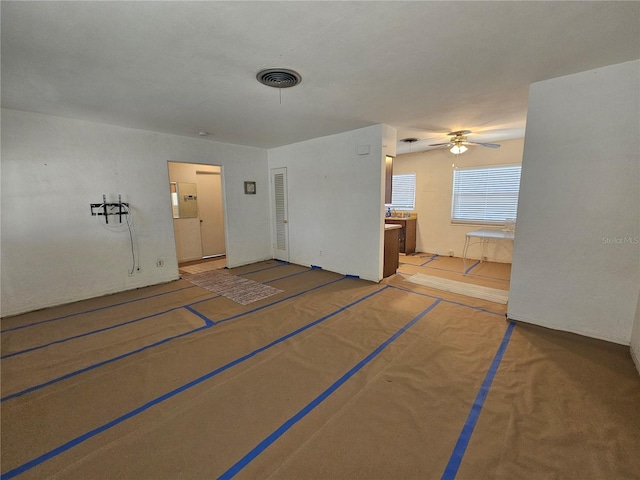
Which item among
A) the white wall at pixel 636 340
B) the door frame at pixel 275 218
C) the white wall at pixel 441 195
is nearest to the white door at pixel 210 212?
the door frame at pixel 275 218

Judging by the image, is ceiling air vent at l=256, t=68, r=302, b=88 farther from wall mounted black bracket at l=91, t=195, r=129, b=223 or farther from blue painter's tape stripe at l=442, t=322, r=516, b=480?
wall mounted black bracket at l=91, t=195, r=129, b=223

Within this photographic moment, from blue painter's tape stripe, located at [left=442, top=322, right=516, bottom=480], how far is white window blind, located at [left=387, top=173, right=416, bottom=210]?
5.04 m

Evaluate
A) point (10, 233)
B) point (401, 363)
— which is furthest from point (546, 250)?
point (10, 233)

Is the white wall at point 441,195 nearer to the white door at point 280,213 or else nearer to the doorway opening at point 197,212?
the white door at point 280,213

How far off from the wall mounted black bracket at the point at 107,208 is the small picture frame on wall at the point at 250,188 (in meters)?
2.19

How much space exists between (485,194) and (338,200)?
11.4 feet

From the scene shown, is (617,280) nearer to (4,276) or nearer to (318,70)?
(318,70)

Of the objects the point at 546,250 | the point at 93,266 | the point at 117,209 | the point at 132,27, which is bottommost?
the point at 93,266

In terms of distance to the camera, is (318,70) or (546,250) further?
(546,250)

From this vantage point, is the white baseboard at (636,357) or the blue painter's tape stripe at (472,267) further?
the blue painter's tape stripe at (472,267)

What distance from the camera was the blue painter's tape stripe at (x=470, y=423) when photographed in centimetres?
146

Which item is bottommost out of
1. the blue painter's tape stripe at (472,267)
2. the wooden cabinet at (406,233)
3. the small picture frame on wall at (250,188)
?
the blue painter's tape stripe at (472,267)

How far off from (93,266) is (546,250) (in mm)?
5972

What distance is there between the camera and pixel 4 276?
334 centimetres
